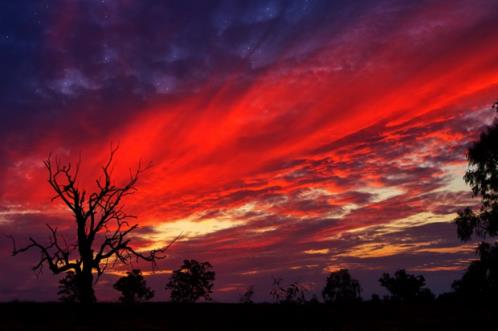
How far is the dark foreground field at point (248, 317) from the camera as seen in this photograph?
26.0 metres

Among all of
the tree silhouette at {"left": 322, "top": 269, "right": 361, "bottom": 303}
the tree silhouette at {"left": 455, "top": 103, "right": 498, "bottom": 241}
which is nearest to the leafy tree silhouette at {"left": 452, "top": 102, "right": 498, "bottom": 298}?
the tree silhouette at {"left": 455, "top": 103, "right": 498, "bottom": 241}

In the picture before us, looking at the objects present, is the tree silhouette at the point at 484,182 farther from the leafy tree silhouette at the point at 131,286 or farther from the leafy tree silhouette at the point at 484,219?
the leafy tree silhouette at the point at 131,286

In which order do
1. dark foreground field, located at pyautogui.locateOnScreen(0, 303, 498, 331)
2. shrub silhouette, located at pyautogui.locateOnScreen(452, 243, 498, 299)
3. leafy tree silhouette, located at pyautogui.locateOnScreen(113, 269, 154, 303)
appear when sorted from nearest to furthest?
dark foreground field, located at pyautogui.locateOnScreen(0, 303, 498, 331) → shrub silhouette, located at pyautogui.locateOnScreen(452, 243, 498, 299) → leafy tree silhouette, located at pyautogui.locateOnScreen(113, 269, 154, 303)

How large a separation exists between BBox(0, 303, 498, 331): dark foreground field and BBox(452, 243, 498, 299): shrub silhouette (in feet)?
24.0

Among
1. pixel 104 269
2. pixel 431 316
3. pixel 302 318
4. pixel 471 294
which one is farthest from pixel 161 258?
pixel 471 294

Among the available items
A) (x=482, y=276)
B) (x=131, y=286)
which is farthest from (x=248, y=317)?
(x=131, y=286)

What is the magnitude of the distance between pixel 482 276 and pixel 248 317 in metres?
20.3

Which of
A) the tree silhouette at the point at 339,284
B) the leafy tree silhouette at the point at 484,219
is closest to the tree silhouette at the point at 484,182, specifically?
the leafy tree silhouette at the point at 484,219

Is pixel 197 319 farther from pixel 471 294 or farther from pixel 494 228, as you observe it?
pixel 494 228

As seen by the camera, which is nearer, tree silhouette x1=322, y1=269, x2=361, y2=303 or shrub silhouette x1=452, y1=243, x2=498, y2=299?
shrub silhouette x1=452, y1=243, x2=498, y2=299

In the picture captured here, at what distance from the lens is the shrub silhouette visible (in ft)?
122

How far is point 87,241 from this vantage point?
27969mm

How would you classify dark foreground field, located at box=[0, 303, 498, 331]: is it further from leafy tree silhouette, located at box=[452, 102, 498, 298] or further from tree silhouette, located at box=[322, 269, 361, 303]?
tree silhouette, located at box=[322, 269, 361, 303]

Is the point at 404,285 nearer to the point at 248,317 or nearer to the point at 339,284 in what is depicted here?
the point at 339,284
